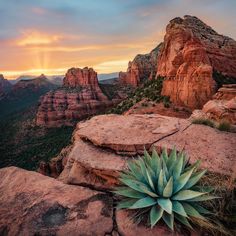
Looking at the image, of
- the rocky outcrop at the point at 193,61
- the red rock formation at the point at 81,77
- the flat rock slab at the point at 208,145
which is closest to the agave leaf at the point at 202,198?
the flat rock slab at the point at 208,145

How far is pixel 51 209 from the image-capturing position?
4.46 metres

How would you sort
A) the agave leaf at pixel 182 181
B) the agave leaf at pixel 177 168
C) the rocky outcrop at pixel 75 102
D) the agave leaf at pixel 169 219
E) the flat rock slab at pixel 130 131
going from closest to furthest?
the agave leaf at pixel 169 219 < the agave leaf at pixel 182 181 < the agave leaf at pixel 177 168 < the flat rock slab at pixel 130 131 < the rocky outcrop at pixel 75 102

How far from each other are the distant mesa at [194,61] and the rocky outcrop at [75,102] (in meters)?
52.1

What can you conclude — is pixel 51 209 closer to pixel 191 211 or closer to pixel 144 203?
pixel 144 203

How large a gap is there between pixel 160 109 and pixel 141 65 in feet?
214

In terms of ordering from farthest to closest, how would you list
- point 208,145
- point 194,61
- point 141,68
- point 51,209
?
point 141,68, point 194,61, point 208,145, point 51,209

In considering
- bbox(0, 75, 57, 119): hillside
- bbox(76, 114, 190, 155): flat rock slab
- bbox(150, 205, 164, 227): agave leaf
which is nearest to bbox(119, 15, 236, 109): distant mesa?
bbox(76, 114, 190, 155): flat rock slab

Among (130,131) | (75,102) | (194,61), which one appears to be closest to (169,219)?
(130,131)

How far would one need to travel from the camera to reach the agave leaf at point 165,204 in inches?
145

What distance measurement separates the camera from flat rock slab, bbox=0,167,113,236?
4012 mm

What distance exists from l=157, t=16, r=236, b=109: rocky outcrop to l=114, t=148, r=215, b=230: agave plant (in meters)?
26.2

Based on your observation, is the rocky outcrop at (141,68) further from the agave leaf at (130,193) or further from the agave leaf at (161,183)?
the agave leaf at (161,183)

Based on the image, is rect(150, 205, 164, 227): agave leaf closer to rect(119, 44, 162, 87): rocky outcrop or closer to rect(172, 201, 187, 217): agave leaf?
rect(172, 201, 187, 217): agave leaf

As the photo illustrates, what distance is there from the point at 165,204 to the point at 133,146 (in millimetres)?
2228
